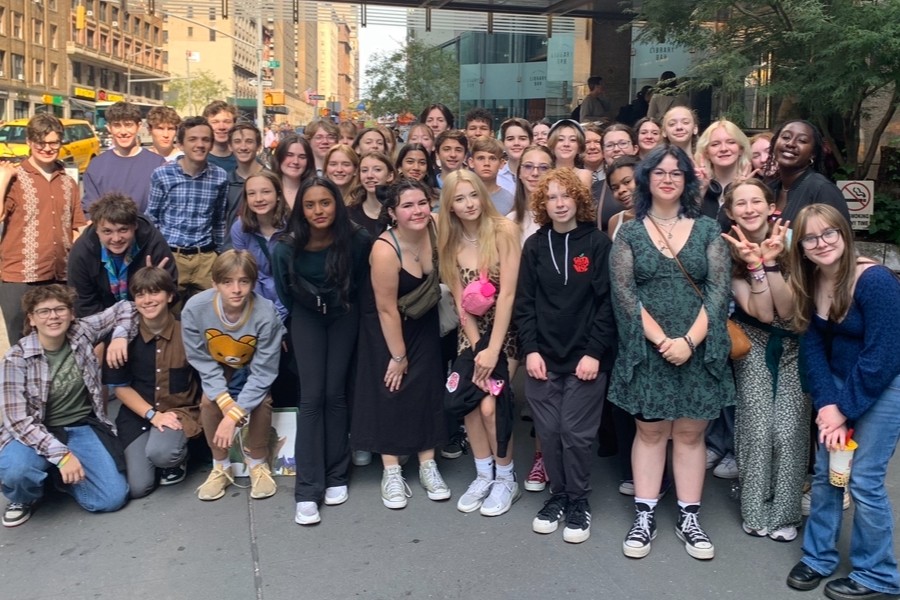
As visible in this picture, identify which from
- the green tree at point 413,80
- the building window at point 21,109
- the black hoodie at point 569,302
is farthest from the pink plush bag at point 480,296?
the building window at point 21,109

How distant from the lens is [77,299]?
4695mm

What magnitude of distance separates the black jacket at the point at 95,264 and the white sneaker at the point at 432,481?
203cm

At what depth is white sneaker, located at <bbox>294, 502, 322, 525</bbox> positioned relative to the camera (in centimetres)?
398

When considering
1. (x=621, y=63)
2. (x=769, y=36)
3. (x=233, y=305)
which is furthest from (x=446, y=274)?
(x=621, y=63)

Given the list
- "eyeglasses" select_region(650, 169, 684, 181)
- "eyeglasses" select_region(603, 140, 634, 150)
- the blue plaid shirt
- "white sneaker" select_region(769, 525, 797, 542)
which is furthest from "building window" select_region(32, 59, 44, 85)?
"white sneaker" select_region(769, 525, 797, 542)

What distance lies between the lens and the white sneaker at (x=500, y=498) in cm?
406

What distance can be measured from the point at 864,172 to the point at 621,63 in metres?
8.98

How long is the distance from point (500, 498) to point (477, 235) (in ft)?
4.61

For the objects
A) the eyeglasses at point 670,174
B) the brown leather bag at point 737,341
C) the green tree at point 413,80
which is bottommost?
the brown leather bag at point 737,341

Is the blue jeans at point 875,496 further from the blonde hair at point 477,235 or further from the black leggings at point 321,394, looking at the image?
the black leggings at point 321,394

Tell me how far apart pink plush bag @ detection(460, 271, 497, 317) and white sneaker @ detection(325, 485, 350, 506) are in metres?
1.23

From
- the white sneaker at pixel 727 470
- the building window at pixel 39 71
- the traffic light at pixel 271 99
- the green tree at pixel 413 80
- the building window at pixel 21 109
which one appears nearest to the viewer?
the white sneaker at pixel 727 470

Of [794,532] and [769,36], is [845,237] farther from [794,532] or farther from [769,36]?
[769,36]

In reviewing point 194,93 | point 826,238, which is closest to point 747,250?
point 826,238
